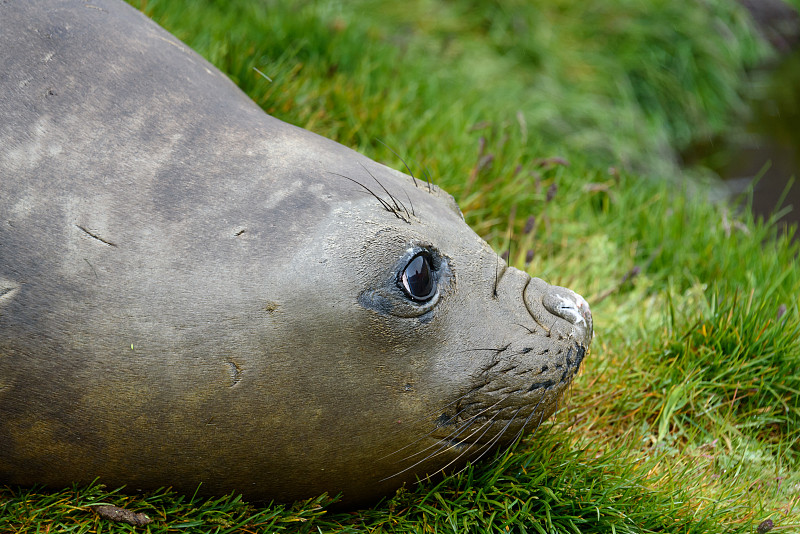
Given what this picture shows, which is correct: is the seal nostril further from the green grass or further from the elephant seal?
the green grass

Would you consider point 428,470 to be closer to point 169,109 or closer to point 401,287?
point 401,287

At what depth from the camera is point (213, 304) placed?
2.08 metres

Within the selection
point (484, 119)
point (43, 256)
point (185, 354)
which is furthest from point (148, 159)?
point (484, 119)

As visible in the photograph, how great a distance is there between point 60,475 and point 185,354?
53 centimetres

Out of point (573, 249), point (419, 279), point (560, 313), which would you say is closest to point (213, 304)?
point (419, 279)

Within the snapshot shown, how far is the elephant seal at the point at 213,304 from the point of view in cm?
206

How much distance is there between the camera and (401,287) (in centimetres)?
221

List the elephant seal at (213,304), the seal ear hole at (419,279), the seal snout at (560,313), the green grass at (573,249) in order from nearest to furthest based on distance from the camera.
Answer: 1. the elephant seal at (213,304)
2. the seal ear hole at (419,279)
3. the seal snout at (560,313)
4. the green grass at (573,249)

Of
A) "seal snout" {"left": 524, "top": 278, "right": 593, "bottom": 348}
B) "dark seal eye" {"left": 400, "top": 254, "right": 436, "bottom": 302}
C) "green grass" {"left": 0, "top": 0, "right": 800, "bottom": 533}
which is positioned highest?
"dark seal eye" {"left": 400, "top": 254, "right": 436, "bottom": 302}

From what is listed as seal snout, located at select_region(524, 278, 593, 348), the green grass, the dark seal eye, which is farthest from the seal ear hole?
the green grass

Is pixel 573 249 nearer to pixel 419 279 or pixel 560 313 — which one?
pixel 560 313

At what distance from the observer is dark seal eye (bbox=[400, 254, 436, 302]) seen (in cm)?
222

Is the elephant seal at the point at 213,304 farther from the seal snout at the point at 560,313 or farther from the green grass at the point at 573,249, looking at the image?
the green grass at the point at 573,249

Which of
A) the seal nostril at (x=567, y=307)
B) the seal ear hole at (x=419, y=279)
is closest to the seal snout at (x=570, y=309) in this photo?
the seal nostril at (x=567, y=307)
